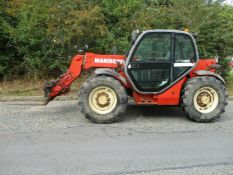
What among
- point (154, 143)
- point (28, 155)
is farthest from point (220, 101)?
point (28, 155)

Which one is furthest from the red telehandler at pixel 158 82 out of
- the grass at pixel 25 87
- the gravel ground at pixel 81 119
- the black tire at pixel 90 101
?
the grass at pixel 25 87

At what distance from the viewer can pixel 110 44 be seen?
1371 centimetres

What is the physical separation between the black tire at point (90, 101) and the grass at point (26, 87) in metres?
2.79

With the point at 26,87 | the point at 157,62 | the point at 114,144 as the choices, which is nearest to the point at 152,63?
the point at 157,62

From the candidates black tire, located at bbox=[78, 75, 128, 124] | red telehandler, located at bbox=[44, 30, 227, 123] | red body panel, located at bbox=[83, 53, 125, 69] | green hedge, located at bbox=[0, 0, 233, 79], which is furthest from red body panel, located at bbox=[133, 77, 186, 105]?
green hedge, located at bbox=[0, 0, 233, 79]

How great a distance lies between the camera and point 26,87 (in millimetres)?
13312

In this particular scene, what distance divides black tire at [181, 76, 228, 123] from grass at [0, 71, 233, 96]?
361 centimetres

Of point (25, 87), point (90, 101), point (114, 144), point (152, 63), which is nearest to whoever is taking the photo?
point (114, 144)

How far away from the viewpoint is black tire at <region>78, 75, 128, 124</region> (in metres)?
9.02

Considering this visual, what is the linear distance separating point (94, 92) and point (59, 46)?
5.10m

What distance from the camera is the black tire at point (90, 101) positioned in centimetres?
902

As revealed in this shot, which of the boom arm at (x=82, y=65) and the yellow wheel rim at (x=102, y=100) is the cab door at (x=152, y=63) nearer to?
the boom arm at (x=82, y=65)

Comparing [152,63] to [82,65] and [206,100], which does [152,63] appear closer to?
[206,100]

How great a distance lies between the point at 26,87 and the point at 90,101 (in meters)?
4.79
